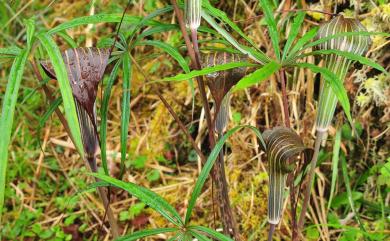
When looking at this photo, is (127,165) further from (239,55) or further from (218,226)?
(239,55)

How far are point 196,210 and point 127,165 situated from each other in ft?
1.24

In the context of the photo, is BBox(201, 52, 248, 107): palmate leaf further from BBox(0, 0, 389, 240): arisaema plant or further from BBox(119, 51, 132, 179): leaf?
BBox(119, 51, 132, 179): leaf

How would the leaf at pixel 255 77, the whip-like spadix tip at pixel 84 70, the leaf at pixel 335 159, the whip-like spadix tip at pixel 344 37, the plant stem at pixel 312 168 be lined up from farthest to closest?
1. the leaf at pixel 335 159
2. the plant stem at pixel 312 168
3. the whip-like spadix tip at pixel 344 37
4. the whip-like spadix tip at pixel 84 70
5. the leaf at pixel 255 77

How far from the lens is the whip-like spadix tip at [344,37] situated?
1.05 metres

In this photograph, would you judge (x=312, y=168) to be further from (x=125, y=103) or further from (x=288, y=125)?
(x=125, y=103)

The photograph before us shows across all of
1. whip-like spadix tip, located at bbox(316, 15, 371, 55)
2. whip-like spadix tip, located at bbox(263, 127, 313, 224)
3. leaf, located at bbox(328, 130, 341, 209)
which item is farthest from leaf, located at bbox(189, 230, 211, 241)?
leaf, located at bbox(328, 130, 341, 209)

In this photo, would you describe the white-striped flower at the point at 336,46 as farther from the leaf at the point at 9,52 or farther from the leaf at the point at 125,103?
the leaf at the point at 9,52

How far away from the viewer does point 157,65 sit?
2146 millimetres

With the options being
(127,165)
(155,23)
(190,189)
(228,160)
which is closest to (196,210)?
(190,189)

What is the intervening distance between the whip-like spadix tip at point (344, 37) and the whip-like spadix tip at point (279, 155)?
208mm

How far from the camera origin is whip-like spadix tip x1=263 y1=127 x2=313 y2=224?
1011mm

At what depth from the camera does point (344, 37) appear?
1.07 m

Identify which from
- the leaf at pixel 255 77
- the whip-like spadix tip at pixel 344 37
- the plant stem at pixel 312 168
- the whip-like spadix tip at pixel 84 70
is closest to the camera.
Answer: the leaf at pixel 255 77

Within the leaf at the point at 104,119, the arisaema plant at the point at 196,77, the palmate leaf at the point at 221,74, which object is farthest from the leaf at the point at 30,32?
the palmate leaf at the point at 221,74
